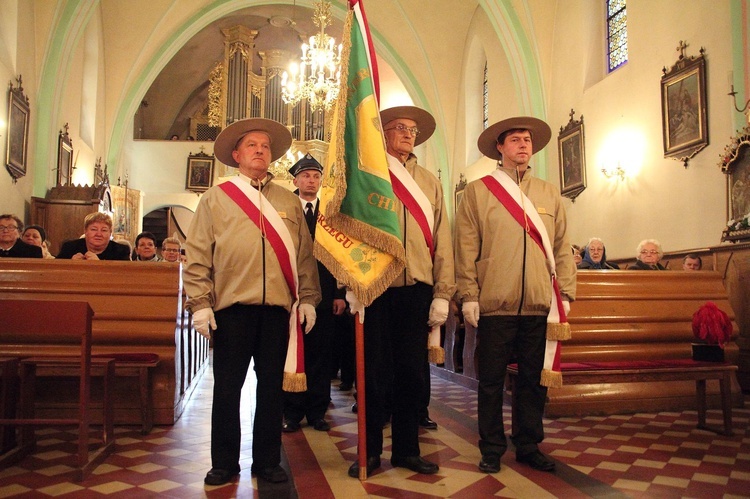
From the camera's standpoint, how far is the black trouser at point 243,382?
2.68 metres

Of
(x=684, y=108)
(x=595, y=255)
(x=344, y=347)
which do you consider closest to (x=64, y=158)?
(x=344, y=347)

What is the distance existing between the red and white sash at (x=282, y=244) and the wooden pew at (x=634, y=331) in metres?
2.10

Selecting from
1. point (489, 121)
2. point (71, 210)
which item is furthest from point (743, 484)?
point (489, 121)

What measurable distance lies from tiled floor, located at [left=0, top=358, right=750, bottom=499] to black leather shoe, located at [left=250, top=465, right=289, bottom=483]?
37mm

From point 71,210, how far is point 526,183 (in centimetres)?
873

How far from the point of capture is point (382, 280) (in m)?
2.70

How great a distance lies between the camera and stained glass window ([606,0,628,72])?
8.64 metres

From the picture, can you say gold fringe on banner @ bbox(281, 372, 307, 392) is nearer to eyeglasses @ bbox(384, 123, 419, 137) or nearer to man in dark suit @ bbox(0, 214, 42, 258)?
eyeglasses @ bbox(384, 123, 419, 137)

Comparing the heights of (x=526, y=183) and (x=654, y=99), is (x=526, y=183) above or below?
below

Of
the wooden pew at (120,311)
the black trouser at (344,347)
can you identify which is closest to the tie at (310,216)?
the black trouser at (344,347)

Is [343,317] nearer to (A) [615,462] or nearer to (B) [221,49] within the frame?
(A) [615,462]

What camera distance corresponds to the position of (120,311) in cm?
388

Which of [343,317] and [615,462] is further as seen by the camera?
[343,317]

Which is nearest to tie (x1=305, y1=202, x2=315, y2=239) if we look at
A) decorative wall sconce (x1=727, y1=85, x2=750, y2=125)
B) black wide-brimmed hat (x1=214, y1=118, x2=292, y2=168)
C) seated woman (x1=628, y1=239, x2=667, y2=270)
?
black wide-brimmed hat (x1=214, y1=118, x2=292, y2=168)
